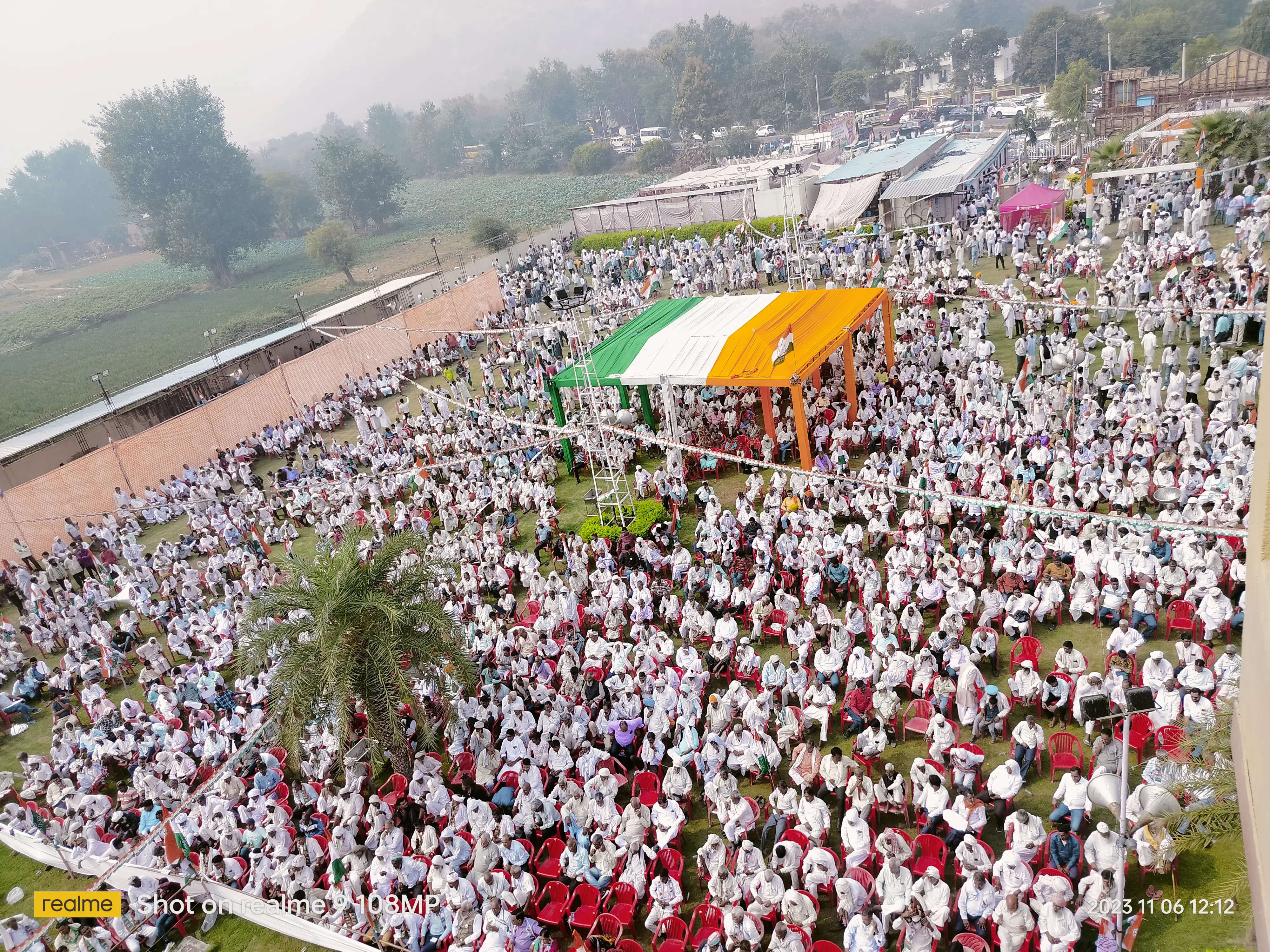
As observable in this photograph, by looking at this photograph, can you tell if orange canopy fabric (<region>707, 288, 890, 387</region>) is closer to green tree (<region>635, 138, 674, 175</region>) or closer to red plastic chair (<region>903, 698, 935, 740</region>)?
red plastic chair (<region>903, 698, 935, 740</region>)

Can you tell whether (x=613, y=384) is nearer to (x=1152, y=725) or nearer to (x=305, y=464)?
(x=305, y=464)

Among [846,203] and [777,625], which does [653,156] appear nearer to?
[846,203]

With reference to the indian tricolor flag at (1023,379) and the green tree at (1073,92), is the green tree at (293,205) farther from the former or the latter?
the indian tricolor flag at (1023,379)

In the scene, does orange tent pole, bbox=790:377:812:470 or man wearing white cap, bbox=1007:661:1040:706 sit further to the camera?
orange tent pole, bbox=790:377:812:470

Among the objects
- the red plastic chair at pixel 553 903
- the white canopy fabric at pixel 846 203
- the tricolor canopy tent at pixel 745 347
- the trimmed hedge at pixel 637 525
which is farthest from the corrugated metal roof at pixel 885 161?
the red plastic chair at pixel 553 903

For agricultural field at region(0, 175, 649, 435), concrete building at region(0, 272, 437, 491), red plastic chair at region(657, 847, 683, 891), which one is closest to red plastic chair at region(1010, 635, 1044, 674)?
Result: red plastic chair at region(657, 847, 683, 891)

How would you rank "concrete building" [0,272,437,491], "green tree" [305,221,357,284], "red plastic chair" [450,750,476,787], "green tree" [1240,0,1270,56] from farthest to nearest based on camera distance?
1. "green tree" [1240,0,1270,56]
2. "green tree" [305,221,357,284]
3. "concrete building" [0,272,437,491]
4. "red plastic chair" [450,750,476,787]

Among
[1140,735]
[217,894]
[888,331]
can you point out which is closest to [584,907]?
[217,894]
